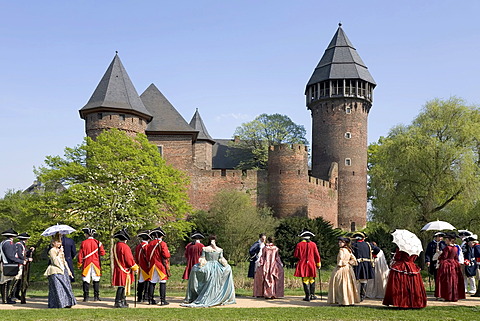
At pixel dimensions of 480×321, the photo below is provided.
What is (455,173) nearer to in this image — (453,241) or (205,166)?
(453,241)

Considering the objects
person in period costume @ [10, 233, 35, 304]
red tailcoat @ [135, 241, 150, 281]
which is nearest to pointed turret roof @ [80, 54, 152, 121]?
person in period costume @ [10, 233, 35, 304]

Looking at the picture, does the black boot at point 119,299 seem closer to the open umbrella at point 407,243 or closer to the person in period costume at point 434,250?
the open umbrella at point 407,243

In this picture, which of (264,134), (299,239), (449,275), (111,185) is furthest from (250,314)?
(264,134)

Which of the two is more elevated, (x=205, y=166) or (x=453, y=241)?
(x=205, y=166)

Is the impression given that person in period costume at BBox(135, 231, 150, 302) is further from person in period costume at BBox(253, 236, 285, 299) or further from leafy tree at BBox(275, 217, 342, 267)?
leafy tree at BBox(275, 217, 342, 267)

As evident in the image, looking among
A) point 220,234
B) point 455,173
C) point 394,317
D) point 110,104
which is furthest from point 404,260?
point 110,104

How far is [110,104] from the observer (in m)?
34.3

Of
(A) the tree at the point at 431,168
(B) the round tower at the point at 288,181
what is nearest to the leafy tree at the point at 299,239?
(A) the tree at the point at 431,168

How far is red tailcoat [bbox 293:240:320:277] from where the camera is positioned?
12.8m

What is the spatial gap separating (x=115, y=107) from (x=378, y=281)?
24.6 m

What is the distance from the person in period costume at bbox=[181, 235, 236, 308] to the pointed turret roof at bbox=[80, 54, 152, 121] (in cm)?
2428

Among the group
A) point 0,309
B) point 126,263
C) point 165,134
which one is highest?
point 165,134

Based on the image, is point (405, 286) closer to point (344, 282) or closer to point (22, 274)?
point (344, 282)

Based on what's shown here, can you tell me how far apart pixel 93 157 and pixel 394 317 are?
2004cm
